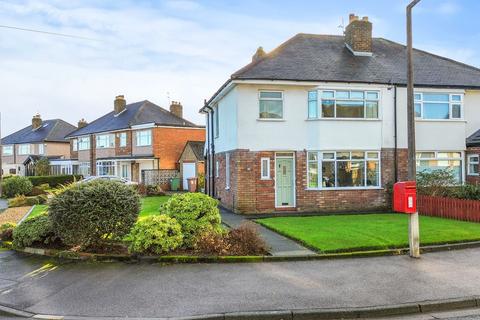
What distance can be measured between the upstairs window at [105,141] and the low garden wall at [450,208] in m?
29.5

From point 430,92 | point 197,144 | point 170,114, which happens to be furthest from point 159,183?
point 430,92

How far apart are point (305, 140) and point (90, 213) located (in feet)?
33.2

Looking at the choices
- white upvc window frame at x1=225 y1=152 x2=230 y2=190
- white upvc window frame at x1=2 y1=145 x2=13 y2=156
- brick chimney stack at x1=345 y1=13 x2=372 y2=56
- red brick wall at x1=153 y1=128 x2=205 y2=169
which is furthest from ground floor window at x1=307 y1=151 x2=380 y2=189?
white upvc window frame at x1=2 y1=145 x2=13 y2=156

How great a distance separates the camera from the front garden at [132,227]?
897 centimetres

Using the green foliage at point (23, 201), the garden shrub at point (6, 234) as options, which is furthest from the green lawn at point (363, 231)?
the green foliage at point (23, 201)

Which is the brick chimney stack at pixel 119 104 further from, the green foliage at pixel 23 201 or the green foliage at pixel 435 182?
the green foliage at pixel 435 182

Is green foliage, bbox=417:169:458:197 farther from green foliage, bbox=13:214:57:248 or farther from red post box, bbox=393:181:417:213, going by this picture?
green foliage, bbox=13:214:57:248

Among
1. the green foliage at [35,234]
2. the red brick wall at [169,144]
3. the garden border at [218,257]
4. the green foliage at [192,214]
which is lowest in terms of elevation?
the garden border at [218,257]

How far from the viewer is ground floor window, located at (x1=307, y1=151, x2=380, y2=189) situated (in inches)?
672

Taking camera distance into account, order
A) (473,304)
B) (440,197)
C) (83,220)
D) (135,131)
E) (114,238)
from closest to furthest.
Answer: (473,304) < (83,220) < (114,238) < (440,197) < (135,131)

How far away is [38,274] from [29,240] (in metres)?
2.41

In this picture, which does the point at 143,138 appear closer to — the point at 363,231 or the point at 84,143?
the point at 84,143

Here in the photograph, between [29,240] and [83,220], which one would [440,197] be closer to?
[83,220]

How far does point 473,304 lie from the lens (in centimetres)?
621
